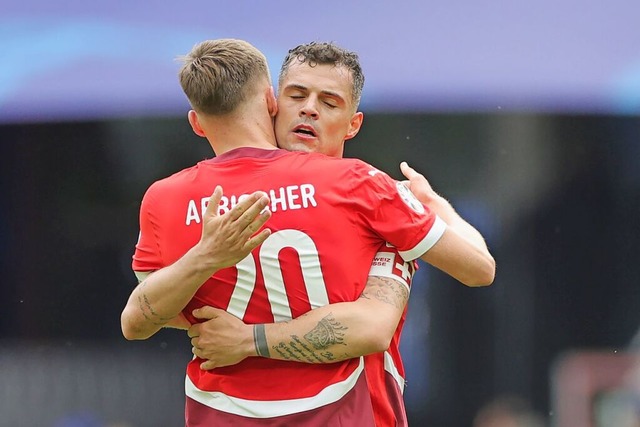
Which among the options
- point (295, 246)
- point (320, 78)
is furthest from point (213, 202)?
point (320, 78)

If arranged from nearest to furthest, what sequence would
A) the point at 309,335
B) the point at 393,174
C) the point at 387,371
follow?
the point at 309,335 → the point at 387,371 → the point at 393,174

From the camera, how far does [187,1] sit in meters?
7.63

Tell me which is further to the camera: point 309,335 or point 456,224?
point 456,224

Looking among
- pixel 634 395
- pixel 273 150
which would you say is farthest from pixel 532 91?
pixel 273 150

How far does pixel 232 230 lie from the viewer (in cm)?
274

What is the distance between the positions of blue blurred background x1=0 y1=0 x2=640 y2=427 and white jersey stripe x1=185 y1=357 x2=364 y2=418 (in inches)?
173

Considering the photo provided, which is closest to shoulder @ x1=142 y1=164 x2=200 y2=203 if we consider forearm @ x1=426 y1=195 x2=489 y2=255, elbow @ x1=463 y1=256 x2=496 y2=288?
forearm @ x1=426 y1=195 x2=489 y2=255

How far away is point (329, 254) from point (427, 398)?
4.54 meters

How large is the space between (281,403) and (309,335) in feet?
0.71

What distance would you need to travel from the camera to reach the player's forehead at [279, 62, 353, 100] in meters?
3.38

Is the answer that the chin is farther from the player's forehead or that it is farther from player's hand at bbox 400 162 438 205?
player's hand at bbox 400 162 438 205

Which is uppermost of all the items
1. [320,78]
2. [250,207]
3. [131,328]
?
[320,78]

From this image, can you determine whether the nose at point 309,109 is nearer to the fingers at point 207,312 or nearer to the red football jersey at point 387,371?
the red football jersey at point 387,371

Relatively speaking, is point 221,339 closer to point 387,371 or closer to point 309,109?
point 387,371
